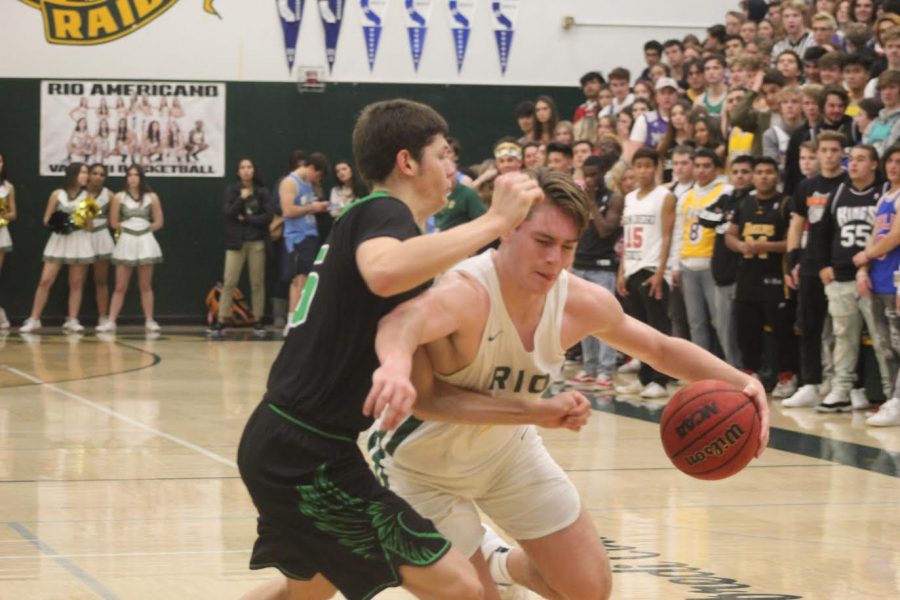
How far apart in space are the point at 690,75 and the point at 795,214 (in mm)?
4417

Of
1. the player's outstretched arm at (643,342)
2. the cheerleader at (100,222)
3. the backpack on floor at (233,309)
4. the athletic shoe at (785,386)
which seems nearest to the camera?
the player's outstretched arm at (643,342)

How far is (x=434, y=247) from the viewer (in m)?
3.56

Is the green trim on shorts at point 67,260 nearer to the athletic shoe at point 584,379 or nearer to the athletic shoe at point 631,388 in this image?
the athletic shoe at point 584,379

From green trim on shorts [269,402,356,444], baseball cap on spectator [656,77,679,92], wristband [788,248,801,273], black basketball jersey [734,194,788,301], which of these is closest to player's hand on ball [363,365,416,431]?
green trim on shorts [269,402,356,444]

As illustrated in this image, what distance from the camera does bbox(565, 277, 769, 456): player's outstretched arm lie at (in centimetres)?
443

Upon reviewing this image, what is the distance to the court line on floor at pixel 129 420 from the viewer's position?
8.53 metres

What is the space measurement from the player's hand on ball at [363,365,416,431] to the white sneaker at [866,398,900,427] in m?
7.23

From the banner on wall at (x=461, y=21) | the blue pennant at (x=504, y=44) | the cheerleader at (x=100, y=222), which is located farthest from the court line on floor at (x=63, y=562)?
the blue pennant at (x=504, y=44)

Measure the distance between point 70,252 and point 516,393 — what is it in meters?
14.1

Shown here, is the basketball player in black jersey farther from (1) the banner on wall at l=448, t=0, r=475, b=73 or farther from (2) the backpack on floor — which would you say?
(1) the banner on wall at l=448, t=0, r=475, b=73

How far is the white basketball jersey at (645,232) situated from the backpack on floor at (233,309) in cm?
730

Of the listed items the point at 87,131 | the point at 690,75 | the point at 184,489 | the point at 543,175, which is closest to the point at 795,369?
the point at 690,75

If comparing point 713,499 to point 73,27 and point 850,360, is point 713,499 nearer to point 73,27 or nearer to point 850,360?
point 850,360

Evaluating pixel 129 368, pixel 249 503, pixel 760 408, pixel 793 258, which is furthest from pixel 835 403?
pixel 760 408
